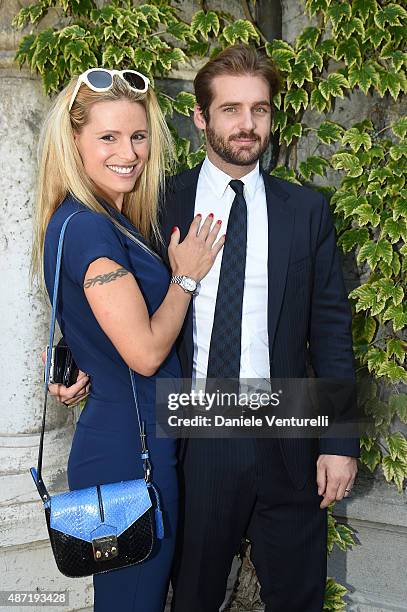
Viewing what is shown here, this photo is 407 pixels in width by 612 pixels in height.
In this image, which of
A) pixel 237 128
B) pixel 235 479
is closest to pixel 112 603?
pixel 235 479

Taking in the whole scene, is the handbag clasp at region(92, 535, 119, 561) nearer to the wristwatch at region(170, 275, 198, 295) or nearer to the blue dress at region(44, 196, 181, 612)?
the blue dress at region(44, 196, 181, 612)

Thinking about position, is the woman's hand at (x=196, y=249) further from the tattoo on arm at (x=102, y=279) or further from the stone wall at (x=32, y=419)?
the stone wall at (x=32, y=419)

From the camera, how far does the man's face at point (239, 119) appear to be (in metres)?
2.48

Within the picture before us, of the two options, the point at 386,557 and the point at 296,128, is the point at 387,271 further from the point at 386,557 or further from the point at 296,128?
the point at 386,557

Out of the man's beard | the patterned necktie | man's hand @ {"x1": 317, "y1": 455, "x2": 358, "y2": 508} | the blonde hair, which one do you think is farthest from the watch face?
man's hand @ {"x1": 317, "y1": 455, "x2": 358, "y2": 508}

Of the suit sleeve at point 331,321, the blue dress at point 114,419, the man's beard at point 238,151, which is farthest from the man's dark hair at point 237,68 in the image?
the blue dress at point 114,419

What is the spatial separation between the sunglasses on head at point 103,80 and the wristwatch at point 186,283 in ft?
1.75

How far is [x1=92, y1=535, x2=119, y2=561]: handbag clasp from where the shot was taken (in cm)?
196

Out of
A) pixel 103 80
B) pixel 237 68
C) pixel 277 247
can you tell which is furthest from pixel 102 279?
pixel 237 68

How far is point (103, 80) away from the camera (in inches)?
83.6

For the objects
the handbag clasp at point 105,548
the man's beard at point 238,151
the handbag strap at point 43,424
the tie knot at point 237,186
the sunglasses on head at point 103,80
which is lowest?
the handbag clasp at point 105,548

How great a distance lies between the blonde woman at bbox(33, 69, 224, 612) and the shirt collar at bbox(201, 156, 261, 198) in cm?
39

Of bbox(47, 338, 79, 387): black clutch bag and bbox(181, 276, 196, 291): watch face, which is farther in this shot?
bbox(47, 338, 79, 387): black clutch bag

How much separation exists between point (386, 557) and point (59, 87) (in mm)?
2415
